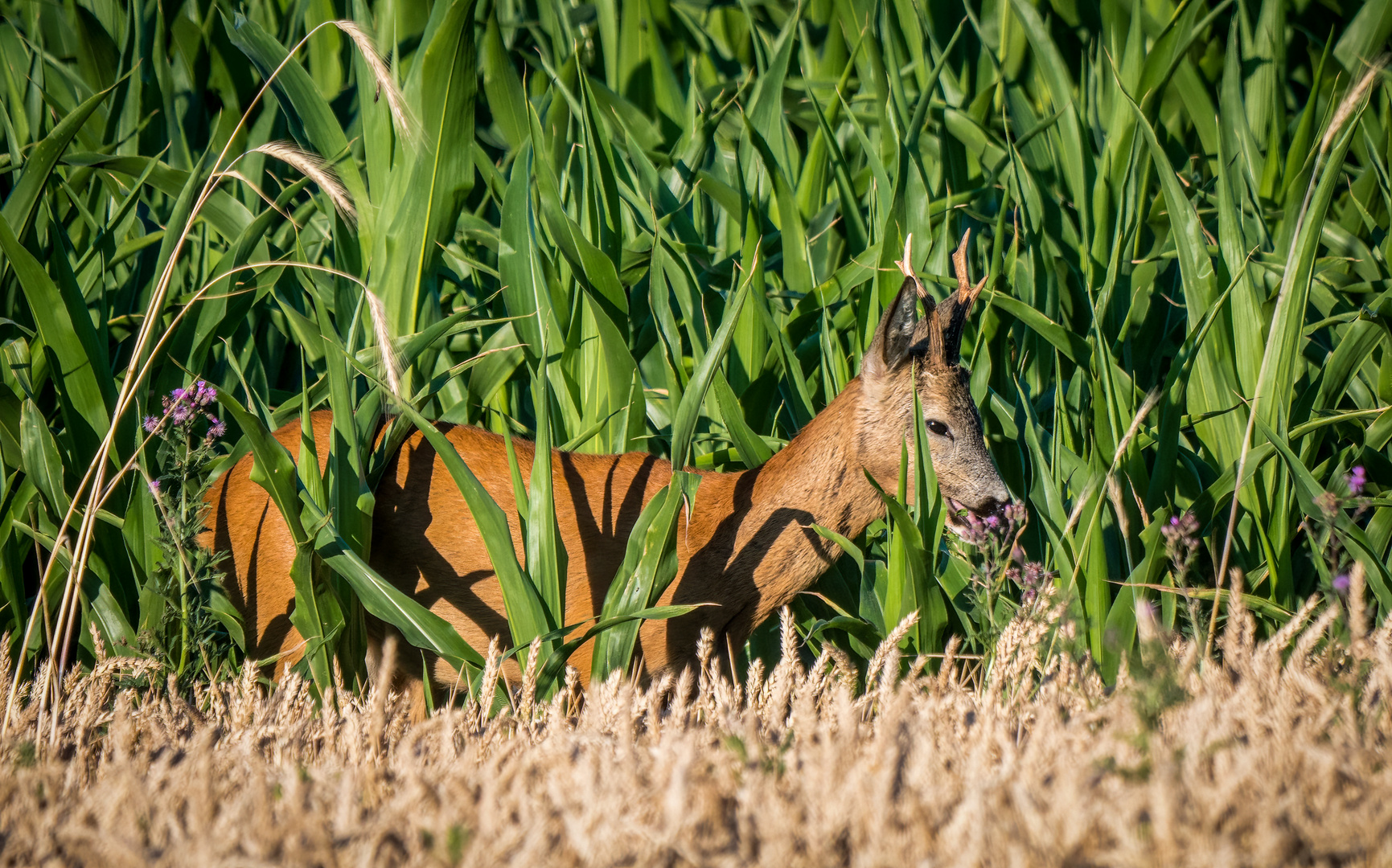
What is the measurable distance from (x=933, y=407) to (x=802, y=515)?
0.58 m

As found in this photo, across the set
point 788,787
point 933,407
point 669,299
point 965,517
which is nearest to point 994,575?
point 965,517

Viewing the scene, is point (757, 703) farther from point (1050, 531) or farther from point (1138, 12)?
point (1138, 12)

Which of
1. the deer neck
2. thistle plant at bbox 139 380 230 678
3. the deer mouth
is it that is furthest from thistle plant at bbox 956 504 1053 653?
thistle plant at bbox 139 380 230 678

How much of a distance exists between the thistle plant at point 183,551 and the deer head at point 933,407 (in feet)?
6.78

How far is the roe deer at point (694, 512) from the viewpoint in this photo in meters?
3.54

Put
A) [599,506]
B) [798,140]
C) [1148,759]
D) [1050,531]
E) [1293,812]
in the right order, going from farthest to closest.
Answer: [798,140] < [599,506] < [1050,531] < [1148,759] < [1293,812]

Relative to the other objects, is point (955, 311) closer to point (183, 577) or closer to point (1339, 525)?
point (1339, 525)

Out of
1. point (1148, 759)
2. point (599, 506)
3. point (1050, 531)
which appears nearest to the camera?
point (1148, 759)

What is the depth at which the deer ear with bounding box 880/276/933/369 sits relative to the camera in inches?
136

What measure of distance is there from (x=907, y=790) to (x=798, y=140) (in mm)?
4964

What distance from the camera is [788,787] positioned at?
6.02 ft

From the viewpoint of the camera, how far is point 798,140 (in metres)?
6.10

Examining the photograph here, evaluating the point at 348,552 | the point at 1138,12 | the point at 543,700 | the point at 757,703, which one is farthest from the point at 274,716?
the point at 1138,12

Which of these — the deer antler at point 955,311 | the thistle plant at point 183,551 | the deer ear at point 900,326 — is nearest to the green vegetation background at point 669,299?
the thistle plant at point 183,551
